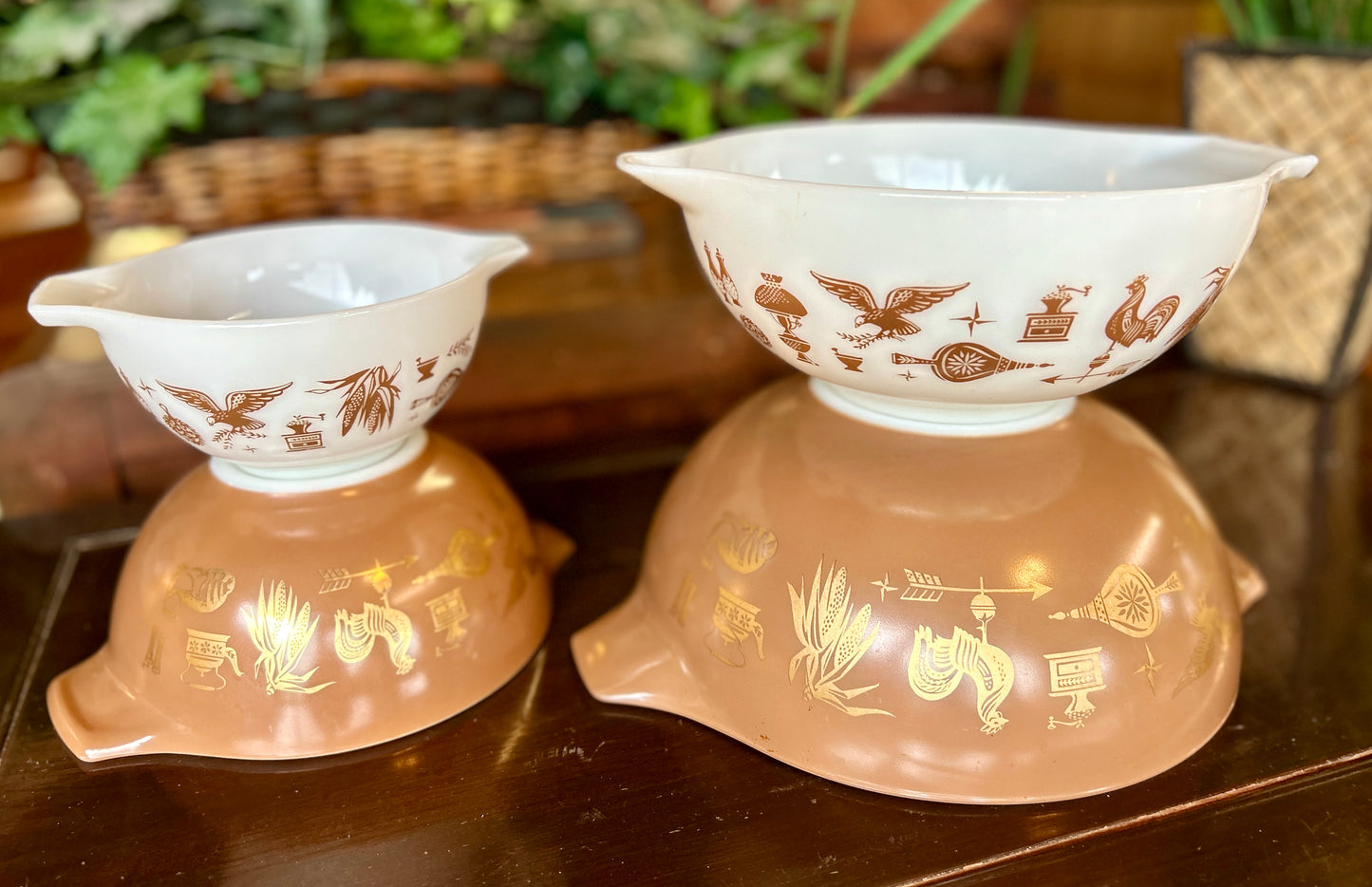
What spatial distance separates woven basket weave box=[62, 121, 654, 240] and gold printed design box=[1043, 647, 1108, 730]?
2.17ft

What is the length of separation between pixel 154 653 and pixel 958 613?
1.22ft

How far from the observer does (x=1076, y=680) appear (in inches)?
15.4

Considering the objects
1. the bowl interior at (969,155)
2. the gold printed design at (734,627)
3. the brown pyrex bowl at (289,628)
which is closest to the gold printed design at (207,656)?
the brown pyrex bowl at (289,628)

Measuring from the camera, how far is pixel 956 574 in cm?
40

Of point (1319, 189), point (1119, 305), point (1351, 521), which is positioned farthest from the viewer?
point (1319, 189)

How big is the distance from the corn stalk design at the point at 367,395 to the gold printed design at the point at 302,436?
0.01m

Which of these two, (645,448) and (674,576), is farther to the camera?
(645,448)

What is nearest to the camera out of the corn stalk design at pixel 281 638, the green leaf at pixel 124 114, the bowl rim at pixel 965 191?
the bowl rim at pixel 965 191

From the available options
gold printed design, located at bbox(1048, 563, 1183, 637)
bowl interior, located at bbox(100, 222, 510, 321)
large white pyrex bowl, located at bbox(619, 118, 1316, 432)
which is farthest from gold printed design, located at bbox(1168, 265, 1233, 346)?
bowl interior, located at bbox(100, 222, 510, 321)

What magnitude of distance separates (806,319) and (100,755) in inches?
15.2

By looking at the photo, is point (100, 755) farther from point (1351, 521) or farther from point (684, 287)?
point (1351, 521)

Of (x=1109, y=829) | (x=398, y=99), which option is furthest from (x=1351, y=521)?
(x=398, y=99)

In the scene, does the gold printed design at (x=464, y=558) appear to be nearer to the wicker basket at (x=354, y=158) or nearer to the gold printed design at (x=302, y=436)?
the gold printed design at (x=302, y=436)

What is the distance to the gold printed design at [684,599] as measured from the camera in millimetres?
462
